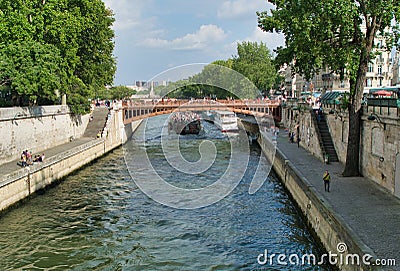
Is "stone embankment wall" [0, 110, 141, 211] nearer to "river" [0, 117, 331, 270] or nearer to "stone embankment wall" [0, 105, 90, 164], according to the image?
"river" [0, 117, 331, 270]

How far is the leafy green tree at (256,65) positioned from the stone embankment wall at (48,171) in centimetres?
4936

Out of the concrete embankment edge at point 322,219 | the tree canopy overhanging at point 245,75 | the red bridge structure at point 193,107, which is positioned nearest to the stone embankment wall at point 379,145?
the concrete embankment edge at point 322,219

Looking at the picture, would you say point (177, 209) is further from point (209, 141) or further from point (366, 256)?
point (209, 141)

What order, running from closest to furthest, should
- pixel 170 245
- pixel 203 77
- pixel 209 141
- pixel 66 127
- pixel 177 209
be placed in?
pixel 170 245 < pixel 177 209 < pixel 66 127 < pixel 209 141 < pixel 203 77

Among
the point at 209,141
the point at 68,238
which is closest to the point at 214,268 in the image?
the point at 68,238

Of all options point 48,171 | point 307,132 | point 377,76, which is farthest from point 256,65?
point 48,171

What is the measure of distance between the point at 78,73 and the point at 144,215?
91.2 ft

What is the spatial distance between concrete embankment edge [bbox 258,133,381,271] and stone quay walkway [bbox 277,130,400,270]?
407 mm

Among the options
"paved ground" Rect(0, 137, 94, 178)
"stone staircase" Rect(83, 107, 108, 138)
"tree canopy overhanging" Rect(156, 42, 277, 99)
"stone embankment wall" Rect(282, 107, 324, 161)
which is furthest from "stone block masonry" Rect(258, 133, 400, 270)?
"tree canopy overhanging" Rect(156, 42, 277, 99)

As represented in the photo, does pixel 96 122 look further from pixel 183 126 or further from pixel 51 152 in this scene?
pixel 183 126

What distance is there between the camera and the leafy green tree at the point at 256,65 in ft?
294

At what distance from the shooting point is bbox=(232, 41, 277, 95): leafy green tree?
89.5 m

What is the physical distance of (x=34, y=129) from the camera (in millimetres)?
33250

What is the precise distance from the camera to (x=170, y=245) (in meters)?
17.7
